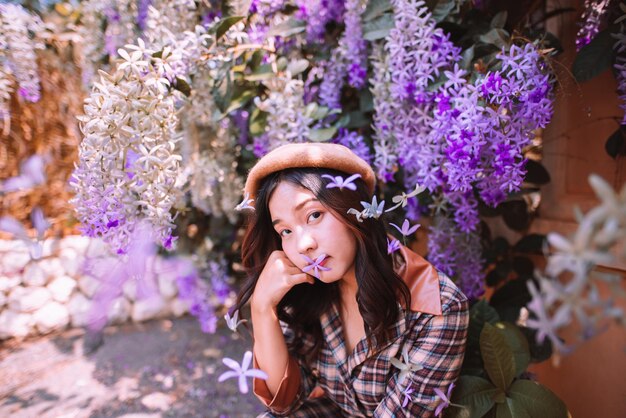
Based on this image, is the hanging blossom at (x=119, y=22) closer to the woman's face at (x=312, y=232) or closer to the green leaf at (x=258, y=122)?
the green leaf at (x=258, y=122)

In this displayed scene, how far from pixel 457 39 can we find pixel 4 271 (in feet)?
11.4

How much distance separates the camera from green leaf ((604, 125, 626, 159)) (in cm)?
149

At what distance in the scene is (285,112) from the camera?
5.31ft

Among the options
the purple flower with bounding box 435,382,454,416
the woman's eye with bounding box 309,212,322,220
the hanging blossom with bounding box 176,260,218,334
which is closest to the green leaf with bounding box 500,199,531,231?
the purple flower with bounding box 435,382,454,416

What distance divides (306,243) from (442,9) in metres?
1.02

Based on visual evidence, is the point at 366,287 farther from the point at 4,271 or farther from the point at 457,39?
the point at 4,271

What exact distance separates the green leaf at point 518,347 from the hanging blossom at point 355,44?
1078 mm

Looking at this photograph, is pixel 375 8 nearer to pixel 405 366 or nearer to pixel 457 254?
pixel 457 254

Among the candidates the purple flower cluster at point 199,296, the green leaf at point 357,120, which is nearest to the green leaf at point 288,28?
the green leaf at point 357,120

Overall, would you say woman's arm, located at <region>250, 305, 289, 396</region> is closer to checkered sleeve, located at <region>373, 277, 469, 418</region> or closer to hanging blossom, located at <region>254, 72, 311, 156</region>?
checkered sleeve, located at <region>373, 277, 469, 418</region>

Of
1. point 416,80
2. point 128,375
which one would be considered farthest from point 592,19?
point 128,375

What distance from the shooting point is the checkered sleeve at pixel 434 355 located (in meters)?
1.08

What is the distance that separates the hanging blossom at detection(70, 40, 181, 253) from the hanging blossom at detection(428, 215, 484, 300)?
41.0 inches

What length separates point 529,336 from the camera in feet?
5.30
